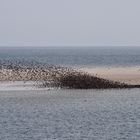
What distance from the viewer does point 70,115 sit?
165 ft

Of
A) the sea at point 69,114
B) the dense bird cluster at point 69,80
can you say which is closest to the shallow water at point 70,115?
the sea at point 69,114

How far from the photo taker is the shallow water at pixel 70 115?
41.1m

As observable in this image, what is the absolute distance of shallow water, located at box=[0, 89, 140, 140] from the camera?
4112 centimetres

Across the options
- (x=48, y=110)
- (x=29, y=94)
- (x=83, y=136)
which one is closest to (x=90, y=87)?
→ (x=29, y=94)

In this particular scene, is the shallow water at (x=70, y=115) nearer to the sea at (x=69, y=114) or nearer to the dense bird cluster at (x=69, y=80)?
the sea at (x=69, y=114)

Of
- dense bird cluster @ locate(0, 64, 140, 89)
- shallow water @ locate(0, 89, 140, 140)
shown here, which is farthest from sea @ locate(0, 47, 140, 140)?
dense bird cluster @ locate(0, 64, 140, 89)

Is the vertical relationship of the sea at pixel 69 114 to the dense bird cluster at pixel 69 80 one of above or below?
below

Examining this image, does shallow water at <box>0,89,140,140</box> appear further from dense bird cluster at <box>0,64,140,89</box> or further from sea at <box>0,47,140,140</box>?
dense bird cluster at <box>0,64,140,89</box>

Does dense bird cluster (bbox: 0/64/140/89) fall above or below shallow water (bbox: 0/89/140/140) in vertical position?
above

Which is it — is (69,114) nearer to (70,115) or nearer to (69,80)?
(70,115)

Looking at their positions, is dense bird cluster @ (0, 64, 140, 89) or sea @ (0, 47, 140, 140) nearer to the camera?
sea @ (0, 47, 140, 140)

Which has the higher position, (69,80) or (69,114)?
(69,80)

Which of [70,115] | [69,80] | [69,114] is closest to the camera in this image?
[70,115]

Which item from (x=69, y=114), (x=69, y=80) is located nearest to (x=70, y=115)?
(x=69, y=114)
